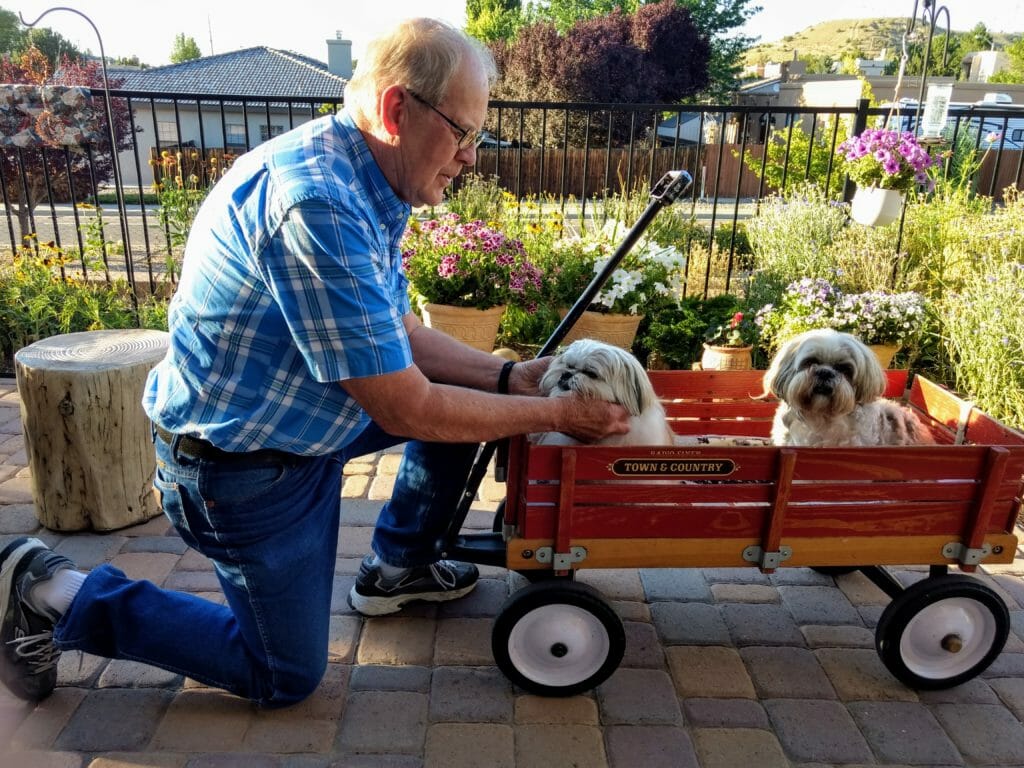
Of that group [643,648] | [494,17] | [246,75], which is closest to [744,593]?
[643,648]

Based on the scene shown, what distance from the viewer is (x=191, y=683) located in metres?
2.54

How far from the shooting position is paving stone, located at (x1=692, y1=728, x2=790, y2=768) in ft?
7.41

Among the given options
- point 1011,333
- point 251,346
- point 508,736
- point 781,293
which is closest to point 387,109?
point 251,346

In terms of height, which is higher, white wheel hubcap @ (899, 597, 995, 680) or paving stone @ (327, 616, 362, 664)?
white wheel hubcap @ (899, 597, 995, 680)

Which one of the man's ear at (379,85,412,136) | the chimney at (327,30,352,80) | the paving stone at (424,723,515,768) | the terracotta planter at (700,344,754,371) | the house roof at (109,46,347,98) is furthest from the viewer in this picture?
the chimney at (327,30,352,80)

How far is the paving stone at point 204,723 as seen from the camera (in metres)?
2.26

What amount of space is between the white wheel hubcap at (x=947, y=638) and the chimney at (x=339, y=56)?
152ft

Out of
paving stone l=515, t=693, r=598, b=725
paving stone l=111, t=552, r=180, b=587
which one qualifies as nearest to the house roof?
paving stone l=111, t=552, r=180, b=587

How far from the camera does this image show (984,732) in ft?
7.85

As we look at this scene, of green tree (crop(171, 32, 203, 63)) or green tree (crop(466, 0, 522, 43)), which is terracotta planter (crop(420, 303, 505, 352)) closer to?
green tree (crop(466, 0, 522, 43))

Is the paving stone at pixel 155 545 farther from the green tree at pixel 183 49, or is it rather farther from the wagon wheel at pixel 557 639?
the green tree at pixel 183 49

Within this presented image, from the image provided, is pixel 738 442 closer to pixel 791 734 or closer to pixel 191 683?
pixel 791 734

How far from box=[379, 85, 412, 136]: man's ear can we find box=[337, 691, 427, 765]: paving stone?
177 centimetres

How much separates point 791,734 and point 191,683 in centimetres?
197
